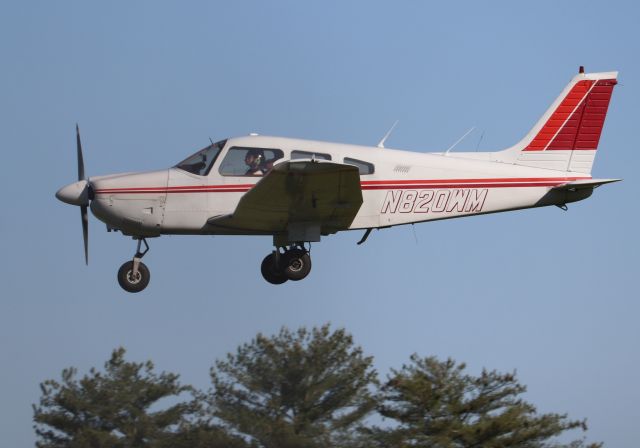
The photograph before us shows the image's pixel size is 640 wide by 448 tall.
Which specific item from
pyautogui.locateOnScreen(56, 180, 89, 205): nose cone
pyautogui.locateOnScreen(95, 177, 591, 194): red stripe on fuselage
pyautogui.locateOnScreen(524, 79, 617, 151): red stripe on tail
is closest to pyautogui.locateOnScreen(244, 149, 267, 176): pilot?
pyautogui.locateOnScreen(95, 177, 591, 194): red stripe on fuselage

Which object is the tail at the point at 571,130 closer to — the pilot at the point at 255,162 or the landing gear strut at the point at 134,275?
the pilot at the point at 255,162

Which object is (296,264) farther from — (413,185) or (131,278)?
(131,278)

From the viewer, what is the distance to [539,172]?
59.9ft

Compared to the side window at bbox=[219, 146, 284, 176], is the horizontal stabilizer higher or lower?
lower

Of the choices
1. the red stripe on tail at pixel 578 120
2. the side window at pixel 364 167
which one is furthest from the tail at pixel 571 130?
the side window at pixel 364 167

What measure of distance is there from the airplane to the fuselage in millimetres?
16

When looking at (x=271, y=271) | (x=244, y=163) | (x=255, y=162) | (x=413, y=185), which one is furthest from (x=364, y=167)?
(x=271, y=271)

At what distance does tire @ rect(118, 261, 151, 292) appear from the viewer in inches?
687

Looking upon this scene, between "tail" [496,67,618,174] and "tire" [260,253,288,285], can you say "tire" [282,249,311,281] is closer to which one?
"tire" [260,253,288,285]

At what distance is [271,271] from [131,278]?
91.7 inches

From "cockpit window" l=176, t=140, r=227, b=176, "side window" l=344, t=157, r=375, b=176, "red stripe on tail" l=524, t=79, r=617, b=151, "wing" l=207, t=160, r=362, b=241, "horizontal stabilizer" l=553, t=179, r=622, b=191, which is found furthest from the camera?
"red stripe on tail" l=524, t=79, r=617, b=151

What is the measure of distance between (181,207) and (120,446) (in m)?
6.54

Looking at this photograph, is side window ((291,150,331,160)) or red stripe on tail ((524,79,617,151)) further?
red stripe on tail ((524,79,617,151))

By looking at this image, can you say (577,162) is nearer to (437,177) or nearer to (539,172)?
(539,172)
